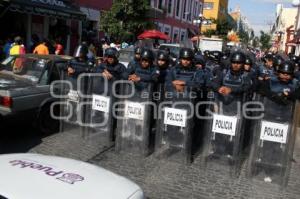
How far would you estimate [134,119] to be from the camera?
7469 millimetres

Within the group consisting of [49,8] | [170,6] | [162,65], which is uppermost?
[170,6]

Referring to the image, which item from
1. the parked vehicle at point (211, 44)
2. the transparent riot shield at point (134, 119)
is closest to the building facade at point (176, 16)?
the parked vehicle at point (211, 44)

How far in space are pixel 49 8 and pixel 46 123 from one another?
10.2 meters

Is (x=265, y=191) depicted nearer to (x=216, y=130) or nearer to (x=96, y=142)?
(x=216, y=130)

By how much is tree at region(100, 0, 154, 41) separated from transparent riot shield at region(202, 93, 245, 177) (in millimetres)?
16395

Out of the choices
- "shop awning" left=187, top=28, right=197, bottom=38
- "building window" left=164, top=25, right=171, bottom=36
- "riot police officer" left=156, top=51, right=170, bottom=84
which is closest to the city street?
"riot police officer" left=156, top=51, right=170, bottom=84

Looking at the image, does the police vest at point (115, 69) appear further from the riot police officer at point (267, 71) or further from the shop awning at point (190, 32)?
the shop awning at point (190, 32)

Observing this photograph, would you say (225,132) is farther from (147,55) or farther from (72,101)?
(72,101)

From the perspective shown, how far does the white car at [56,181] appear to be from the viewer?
330 cm

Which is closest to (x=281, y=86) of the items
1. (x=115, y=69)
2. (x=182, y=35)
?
(x=115, y=69)

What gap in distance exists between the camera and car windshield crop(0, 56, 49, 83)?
8312 millimetres

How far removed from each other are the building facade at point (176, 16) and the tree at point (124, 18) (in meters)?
8.45

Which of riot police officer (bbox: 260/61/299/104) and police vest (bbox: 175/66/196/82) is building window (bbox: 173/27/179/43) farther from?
riot police officer (bbox: 260/61/299/104)

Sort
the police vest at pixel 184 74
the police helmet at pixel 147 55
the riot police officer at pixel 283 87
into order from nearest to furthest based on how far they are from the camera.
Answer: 1. the riot police officer at pixel 283 87
2. the police vest at pixel 184 74
3. the police helmet at pixel 147 55
